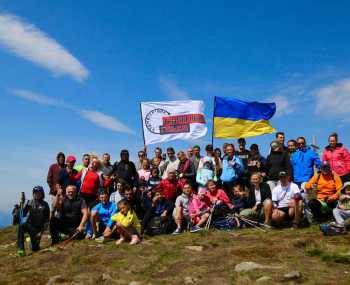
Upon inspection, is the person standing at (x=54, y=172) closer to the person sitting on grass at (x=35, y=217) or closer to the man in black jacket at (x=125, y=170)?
the person sitting on grass at (x=35, y=217)

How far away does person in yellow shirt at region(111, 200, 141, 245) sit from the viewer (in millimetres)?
13734

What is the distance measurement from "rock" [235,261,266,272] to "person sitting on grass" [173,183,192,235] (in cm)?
515

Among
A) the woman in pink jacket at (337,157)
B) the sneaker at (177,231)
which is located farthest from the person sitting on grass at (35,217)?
the woman in pink jacket at (337,157)

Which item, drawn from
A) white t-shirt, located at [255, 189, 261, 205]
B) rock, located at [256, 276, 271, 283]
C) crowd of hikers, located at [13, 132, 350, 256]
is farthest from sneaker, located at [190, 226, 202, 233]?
rock, located at [256, 276, 271, 283]

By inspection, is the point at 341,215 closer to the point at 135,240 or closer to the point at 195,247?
the point at 195,247

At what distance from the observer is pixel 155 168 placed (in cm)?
1644

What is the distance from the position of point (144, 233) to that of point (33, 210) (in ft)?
13.5

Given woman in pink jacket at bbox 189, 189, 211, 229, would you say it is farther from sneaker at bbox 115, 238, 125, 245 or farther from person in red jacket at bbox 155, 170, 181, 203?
sneaker at bbox 115, 238, 125, 245

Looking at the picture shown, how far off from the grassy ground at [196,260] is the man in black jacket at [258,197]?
2.74 ft

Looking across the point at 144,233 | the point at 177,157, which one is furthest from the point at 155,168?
the point at 144,233

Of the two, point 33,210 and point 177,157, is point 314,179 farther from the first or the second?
point 33,210

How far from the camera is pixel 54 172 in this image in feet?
53.4

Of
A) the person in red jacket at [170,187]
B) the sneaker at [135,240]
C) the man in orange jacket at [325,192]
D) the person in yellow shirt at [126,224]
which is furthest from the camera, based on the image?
the person in red jacket at [170,187]

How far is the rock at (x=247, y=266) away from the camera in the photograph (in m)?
9.35
